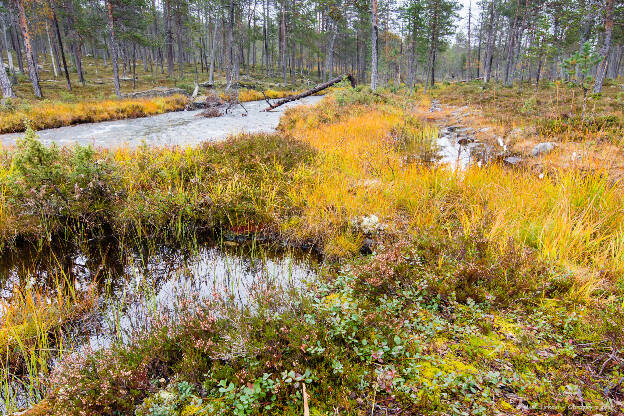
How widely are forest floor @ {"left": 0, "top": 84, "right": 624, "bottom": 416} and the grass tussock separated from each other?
29.5 feet

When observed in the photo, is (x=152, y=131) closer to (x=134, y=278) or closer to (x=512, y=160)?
(x=134, y=278)

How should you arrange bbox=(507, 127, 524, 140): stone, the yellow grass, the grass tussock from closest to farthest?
the yellow grass
bbox=(507, 127, 524, 140): stone
the grass tussock

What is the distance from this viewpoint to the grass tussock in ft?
38.7

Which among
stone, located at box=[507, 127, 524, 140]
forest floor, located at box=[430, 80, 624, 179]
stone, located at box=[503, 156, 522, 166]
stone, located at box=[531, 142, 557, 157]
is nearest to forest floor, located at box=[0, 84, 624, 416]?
forest floor, located at box=[430, 80, 624, 179]

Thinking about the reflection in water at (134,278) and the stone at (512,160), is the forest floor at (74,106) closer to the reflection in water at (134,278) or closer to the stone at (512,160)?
the reflection in water at (134,278)

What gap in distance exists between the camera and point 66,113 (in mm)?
14102

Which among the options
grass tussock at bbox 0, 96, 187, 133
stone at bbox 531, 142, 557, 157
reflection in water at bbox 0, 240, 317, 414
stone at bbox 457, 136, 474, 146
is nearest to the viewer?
reflection in water at bbox 0, 240, 317, 414

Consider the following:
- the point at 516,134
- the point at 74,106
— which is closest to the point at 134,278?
the point at 516,134

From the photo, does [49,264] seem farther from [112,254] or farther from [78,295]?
[78,295]

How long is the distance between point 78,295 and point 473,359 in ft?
12.7

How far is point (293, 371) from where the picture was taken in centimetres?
199

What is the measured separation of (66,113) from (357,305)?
57.1 feet

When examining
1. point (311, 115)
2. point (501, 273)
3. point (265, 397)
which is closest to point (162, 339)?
point (265, 397)

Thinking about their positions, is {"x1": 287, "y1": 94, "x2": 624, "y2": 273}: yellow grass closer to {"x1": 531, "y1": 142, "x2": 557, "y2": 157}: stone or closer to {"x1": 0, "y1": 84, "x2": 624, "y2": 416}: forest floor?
{"x1": 0, "y1": 84, "x2": 624, "y2": 416}: forest floor
